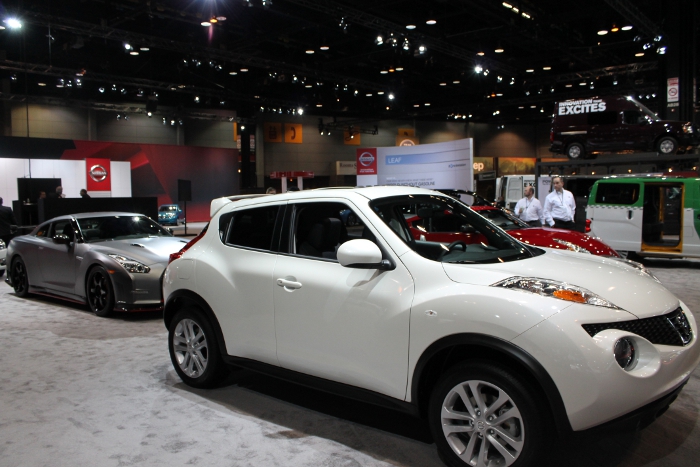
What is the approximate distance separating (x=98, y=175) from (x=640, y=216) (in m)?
21.1

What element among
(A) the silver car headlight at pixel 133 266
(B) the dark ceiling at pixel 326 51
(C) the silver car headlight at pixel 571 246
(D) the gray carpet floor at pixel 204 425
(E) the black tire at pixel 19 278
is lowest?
(D) the gray carpet floor at pixel 204 425

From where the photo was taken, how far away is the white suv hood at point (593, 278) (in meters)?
2.86

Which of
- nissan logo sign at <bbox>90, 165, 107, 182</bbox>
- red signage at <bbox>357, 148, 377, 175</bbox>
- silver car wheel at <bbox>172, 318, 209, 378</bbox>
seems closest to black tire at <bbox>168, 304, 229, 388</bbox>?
silver car wheel at <bbox>172, 318, 209, 378</bbox>

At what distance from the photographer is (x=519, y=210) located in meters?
12.2

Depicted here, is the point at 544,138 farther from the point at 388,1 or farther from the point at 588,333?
the point at 588,333

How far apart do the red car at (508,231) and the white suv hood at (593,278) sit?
819 mm

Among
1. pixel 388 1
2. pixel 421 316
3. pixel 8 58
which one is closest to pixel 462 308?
pixel 421 316

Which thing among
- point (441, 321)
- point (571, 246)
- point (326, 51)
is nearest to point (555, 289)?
point (441, 321)

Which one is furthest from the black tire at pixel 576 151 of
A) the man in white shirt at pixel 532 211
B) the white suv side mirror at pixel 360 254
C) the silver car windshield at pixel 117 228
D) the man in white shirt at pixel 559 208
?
the white suv side mirror at pixel 360 254

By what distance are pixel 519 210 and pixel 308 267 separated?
949 cm

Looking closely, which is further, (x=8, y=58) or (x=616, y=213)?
(x=8, y=58)

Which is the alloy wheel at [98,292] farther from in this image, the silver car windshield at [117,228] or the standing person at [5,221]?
the standing person at [5,221]

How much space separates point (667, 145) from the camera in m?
15.2

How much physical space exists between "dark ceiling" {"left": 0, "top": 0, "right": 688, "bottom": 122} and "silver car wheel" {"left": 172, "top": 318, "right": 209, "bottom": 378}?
445 inches
